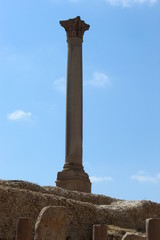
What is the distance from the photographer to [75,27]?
92.3 ft

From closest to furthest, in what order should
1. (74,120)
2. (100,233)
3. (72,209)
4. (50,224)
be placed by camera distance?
1. (50,224)
2. (100,233)
3. (72,209)
4. (74,120)

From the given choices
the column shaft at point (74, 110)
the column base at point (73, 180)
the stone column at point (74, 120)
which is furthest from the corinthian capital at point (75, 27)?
the column base at point (73, 180)

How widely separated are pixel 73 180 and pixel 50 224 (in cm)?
1454

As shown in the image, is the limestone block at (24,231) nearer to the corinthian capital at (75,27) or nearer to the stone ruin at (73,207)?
the stone ruin at (73,207)

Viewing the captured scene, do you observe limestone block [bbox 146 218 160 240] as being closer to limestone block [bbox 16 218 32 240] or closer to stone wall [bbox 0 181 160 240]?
limestone block [bbox 16 218 32 240]

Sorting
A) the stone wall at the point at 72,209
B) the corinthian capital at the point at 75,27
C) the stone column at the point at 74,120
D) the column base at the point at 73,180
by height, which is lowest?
the stone wall at the point at 72,209

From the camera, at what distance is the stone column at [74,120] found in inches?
993

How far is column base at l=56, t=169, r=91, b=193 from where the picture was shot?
2491cm

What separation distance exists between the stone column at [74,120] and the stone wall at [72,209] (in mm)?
3488

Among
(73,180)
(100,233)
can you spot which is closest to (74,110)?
(73,180)

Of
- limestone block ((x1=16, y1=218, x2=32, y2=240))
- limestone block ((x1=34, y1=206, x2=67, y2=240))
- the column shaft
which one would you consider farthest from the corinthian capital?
limestone block ((x1=34, y1=206, x2=67, y2=240))

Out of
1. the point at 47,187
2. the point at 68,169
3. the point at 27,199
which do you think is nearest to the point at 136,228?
the point at 47,187

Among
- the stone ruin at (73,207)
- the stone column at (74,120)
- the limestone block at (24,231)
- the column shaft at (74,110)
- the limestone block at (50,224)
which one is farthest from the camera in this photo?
the column shaft at (74,110)

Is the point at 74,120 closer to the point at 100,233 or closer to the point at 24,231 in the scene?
the point at 100,233
